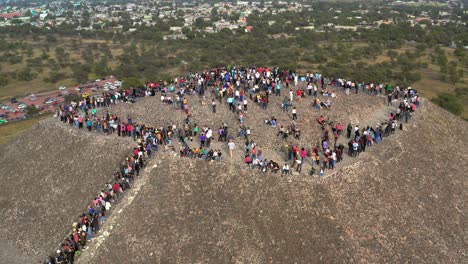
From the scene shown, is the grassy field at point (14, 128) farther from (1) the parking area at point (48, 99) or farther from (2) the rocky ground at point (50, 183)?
(2) the rocky ground at point (50, 183)

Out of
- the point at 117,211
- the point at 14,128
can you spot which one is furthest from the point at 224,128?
the point at 14,128

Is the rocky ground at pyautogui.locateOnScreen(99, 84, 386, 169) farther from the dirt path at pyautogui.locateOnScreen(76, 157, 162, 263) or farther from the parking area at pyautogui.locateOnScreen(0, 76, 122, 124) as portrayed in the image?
the parking area at pyautogui.locateOnScreen(0, 76, 122, 124)

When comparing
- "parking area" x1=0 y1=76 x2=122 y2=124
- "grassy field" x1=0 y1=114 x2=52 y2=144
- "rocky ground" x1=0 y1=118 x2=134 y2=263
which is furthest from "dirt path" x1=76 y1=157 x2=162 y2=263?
"parking area" x1=0 y1=76 x2=122 y2=124

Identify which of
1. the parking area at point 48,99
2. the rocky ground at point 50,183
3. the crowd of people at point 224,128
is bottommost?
the parking area at point 48,99

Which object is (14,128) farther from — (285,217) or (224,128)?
(285,217)

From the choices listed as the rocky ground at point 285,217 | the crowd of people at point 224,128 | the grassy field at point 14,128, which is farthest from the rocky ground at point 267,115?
the grassy field at point 14,128

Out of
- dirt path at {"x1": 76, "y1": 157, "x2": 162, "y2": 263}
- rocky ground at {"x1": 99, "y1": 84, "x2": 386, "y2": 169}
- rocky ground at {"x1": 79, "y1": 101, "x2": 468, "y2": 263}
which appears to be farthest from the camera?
rocky ground at {"x1": 99, "y1": 84, "x2": 386, "y2": 169}
